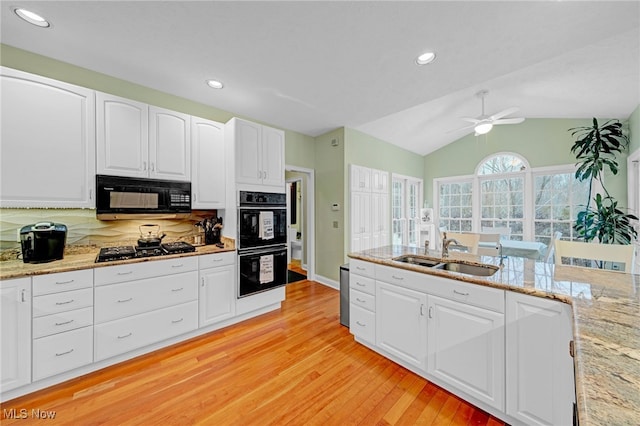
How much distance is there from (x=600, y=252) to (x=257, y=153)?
3.36 m

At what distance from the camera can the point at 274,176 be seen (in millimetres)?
3131

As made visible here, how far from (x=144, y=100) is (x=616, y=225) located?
6122 millimetres

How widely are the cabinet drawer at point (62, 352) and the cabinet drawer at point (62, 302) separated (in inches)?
7.4

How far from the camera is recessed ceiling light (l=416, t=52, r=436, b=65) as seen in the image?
2166 mm

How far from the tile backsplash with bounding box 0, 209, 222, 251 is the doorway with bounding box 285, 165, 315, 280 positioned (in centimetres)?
197

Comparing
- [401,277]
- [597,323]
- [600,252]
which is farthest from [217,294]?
[600,252]

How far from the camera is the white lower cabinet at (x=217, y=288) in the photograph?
253cm

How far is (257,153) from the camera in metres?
2.96

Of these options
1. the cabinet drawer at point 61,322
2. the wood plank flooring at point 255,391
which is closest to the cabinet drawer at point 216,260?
the wood plank flooring at point 255,391

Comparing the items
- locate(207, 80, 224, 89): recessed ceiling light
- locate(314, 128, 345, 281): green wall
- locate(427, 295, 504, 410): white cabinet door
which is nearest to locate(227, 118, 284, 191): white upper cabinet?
locate(207, 80, 224, 89): recessed ceiling light

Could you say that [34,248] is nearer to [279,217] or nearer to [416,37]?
[279,217]

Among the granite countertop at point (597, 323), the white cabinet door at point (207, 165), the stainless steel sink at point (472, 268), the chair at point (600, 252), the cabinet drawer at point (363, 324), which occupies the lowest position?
the cabinet drawer at point (363, 324)

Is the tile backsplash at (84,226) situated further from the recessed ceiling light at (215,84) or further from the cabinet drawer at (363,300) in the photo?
the cabinet drawer at (363,300)

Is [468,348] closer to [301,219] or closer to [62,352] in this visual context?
[62,352]
